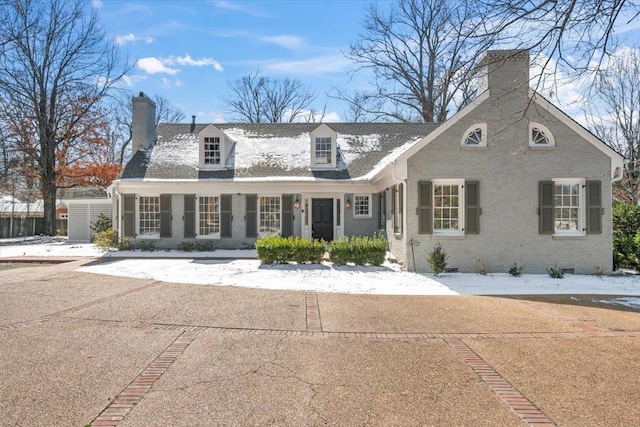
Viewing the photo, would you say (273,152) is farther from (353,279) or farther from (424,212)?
(353,279)

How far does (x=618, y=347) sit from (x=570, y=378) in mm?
1670

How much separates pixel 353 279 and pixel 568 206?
6633 mm

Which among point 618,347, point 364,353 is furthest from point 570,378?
point 364,353

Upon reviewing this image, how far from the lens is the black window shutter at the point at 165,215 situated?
16469mm

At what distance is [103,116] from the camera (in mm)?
29203

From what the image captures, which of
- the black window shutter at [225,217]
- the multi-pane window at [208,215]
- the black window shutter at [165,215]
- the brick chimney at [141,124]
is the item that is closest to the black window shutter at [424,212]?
the black window shutter at [225,217]

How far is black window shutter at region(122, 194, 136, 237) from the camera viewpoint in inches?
654

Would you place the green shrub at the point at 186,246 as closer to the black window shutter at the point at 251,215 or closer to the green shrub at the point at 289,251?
the black window shutter at the point at 251,215

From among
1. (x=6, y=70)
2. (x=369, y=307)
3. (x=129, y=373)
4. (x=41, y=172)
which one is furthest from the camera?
(x=41, y=172)

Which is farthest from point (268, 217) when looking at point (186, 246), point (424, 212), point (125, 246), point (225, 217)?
point (424, 212)

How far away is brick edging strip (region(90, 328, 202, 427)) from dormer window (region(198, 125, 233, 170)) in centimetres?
1255

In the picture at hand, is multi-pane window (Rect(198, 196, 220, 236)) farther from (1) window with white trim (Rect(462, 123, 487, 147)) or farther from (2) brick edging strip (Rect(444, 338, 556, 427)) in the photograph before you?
(2) brick edging strip (Rect(444, 338, 556, 427))

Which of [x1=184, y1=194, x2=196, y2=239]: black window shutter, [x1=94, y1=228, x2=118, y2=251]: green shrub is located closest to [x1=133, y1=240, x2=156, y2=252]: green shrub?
[x1=94, y1=228, x2=118, y2=251]: green shrub

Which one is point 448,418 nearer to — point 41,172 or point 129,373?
point 129,373
